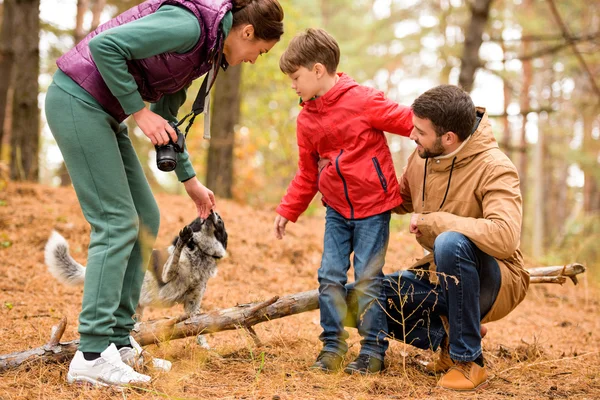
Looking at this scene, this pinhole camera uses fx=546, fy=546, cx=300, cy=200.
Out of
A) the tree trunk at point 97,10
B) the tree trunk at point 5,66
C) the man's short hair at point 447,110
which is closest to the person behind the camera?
the man's short hair at point 447,110

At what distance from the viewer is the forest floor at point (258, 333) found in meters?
2.68

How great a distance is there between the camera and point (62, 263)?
3.54 meters

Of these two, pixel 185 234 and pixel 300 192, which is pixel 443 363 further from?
pixel 185 234

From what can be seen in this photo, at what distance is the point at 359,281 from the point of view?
10.3ft

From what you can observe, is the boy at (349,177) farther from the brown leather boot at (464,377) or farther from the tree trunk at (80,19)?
the tree trunk at (80,19)

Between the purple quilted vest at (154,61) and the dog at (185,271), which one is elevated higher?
the purple quilted vest at (154,61)

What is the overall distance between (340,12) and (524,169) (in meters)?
10.0

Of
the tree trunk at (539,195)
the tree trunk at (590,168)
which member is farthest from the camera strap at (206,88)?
the tree trunk at (539,195)

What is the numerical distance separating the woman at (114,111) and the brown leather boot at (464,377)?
5.01 feet

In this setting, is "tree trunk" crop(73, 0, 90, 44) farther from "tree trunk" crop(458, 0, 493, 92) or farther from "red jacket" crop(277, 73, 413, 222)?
"red jacket" crop(277, 73, 413, 222)

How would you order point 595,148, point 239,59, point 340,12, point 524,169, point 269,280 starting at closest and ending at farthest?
1. point 239,59
2. point 269,280
3. point 595,148
4. point 524,169
5. point 340,12

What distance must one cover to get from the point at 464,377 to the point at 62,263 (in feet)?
8.35

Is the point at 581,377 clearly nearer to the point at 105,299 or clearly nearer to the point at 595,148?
the point at 105,299

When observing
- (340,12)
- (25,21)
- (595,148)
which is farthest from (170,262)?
(340,12)
